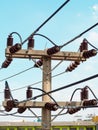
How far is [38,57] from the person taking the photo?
14.8 meters

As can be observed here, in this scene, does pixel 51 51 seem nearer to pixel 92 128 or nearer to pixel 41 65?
pixel 41 65

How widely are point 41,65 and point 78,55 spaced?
4.56 feet

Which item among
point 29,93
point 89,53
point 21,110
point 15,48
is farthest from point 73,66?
point 15,48

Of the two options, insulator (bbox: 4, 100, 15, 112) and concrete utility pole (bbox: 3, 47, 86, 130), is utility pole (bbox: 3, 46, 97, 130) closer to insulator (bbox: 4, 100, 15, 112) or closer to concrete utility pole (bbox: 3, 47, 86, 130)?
concrete utility pole (bbox: 3, 47, 86, 130)

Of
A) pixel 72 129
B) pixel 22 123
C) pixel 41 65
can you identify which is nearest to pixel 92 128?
pixel 72 129

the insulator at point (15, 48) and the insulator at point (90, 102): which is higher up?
the insulator at point (15, 48)

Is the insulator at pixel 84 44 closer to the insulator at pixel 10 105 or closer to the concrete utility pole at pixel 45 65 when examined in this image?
the concrete utility pole at pixel 45 65

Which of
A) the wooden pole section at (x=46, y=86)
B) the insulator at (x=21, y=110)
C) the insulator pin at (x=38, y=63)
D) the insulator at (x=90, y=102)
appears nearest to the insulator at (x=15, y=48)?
the wooden pole section at (x=46, y=86)

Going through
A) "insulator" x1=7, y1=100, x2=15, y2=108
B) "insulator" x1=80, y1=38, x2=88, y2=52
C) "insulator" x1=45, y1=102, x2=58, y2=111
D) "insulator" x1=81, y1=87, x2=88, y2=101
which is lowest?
"insulator" x1=45, y1=102, x2=58, y2=111

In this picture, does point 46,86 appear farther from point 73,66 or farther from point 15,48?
point 15,48

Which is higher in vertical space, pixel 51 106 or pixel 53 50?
pixel 53 50

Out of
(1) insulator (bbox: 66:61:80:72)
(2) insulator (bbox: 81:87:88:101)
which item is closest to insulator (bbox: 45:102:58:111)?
(2) insulator (bbox: 81:87:88:101)

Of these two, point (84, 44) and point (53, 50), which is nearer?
point (53, 50)

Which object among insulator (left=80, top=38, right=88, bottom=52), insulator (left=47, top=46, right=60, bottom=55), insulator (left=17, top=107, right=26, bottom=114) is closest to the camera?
insulator (left=47, top=46, right=60, bottom=55)
